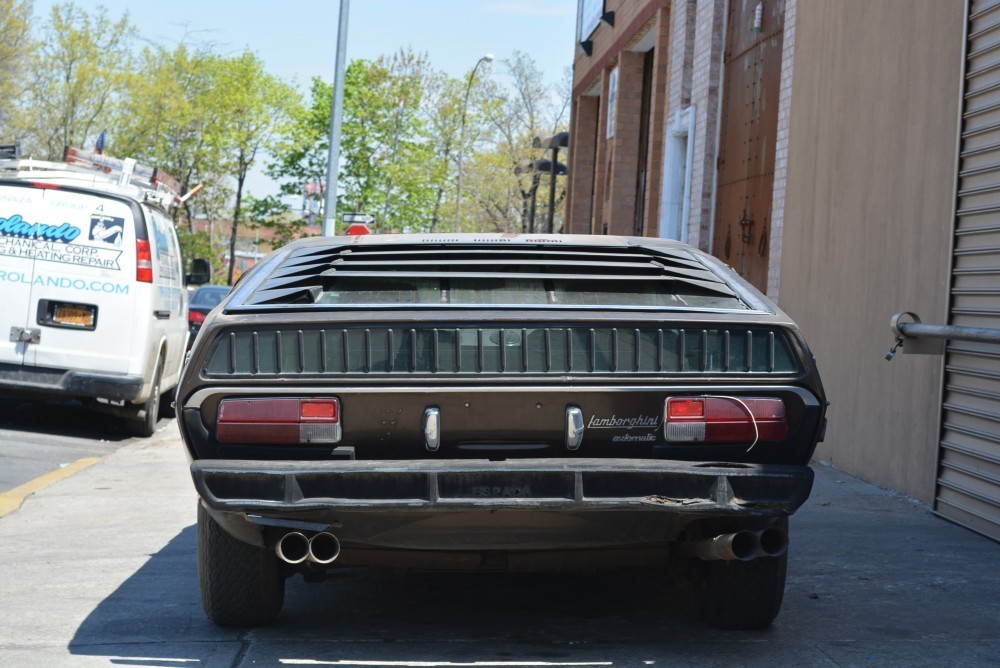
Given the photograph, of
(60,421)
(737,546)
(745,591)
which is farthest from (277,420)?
(60,421)

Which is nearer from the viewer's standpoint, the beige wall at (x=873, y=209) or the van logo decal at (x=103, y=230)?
the beige wall at (x=873, y=209)

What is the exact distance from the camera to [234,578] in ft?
14.6

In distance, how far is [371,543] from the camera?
4137mm

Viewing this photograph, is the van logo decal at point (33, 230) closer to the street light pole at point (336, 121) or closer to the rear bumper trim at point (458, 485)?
the rear bumper trim at point (458, 485)

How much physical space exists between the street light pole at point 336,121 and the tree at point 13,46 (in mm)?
19320

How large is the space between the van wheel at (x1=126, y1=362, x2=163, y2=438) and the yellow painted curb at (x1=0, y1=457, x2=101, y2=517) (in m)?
1.47

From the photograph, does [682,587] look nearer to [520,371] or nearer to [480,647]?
[480,647]

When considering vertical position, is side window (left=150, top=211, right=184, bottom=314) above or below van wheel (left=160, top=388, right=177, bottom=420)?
above

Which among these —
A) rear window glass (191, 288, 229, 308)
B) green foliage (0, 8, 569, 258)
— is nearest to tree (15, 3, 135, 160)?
green foliage (0, 8, 569, 258)

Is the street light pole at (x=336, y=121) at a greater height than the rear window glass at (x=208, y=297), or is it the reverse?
the street light pole at (x=336, y=121)

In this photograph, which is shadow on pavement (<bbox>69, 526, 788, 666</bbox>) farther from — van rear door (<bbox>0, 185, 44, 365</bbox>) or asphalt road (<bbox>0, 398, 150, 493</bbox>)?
van rear door (<bbox>0, 185, 44, 365</bbox>)

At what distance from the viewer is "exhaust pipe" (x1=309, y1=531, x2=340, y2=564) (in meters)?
4.09

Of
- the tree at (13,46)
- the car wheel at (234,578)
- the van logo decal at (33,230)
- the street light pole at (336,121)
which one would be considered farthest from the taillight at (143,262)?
the tree at (13,46)

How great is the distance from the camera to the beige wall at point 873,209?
25.1 feet
